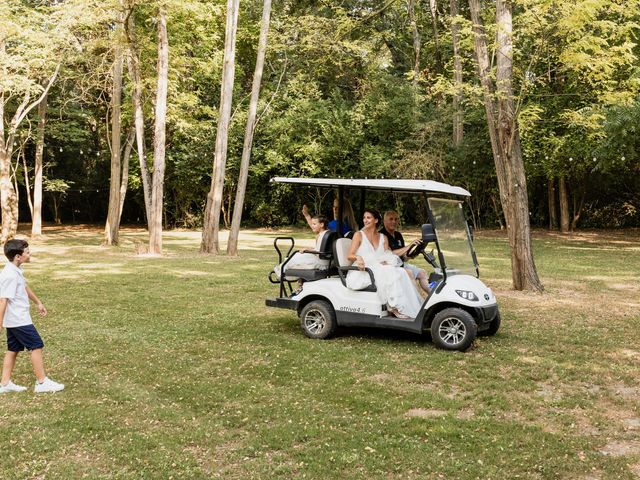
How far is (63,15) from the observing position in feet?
64.2

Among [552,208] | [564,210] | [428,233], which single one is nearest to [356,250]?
[428,233]

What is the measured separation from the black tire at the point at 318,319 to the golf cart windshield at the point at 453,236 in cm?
153

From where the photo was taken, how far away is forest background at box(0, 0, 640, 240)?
65.3ft

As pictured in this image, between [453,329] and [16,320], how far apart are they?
4.51 m

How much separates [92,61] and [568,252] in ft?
57.7

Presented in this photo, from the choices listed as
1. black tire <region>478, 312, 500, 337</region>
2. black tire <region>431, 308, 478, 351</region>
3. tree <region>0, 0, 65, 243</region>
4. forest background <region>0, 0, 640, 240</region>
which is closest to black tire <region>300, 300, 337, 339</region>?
black tire <region>431, 308, 478, 351</region>

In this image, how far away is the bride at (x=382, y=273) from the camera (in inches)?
300

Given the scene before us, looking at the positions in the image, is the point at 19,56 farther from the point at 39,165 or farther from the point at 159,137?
the point at 39,165

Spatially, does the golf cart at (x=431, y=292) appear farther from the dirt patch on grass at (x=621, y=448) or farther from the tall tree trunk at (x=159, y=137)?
the tall tree trunk at (x=159, y=137)

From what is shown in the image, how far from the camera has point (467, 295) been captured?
24.0 feet

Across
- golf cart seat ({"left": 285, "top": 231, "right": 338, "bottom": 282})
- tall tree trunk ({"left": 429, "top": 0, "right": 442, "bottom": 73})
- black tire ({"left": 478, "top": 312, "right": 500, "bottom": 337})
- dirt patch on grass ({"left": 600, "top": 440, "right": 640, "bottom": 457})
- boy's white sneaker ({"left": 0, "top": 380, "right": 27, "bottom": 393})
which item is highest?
tall tree trunk ({"left": 429, "top": 0, "right": 442, "bottom": 73})

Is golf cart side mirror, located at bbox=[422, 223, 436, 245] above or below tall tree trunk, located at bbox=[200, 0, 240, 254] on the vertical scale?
below

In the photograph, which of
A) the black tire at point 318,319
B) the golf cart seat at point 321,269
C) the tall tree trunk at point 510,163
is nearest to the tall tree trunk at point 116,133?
the tall tree trunk at point 510,163

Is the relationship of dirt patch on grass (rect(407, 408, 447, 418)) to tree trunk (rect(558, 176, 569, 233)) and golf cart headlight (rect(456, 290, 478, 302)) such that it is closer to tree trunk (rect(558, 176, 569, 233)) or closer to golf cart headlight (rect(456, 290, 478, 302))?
golf cart headlight (rect(456, 290, 478, 302))
